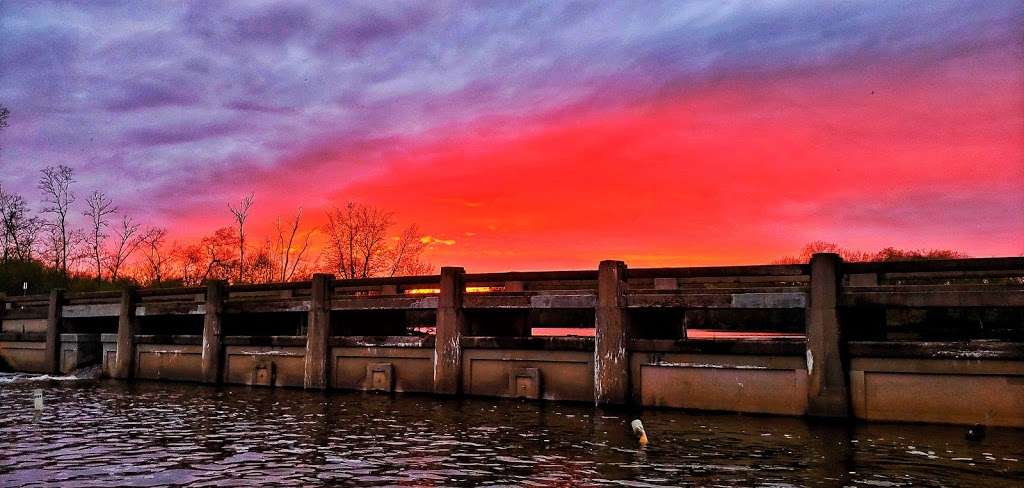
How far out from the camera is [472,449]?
14.6 meters

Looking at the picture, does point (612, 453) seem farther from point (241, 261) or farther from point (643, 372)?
point (241, 261)

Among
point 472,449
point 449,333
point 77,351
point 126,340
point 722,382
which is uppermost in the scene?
point 449,333

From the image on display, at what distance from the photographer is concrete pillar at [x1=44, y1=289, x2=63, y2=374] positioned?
1326 inches

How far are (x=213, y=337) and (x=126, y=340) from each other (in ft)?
17.3

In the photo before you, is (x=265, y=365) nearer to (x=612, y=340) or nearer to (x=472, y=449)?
(x=612, y=340)

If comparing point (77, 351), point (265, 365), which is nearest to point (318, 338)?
point (265, 365)

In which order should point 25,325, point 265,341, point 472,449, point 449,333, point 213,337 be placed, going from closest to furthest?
point 472,449
point 449,333
point 265,341
point 213,337
point 25,325

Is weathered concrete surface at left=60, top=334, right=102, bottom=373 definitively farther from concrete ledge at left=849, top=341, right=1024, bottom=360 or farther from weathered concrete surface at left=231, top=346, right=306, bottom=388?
concrete ledge at left=849, top=341, right=1024, bottom=360

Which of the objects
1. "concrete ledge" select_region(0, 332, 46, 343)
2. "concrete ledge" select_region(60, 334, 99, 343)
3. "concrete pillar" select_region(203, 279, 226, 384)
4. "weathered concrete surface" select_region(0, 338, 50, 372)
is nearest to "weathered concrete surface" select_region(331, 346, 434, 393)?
"concrete pillar" select_region(203, 279, 226, 384)

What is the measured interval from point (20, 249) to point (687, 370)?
2352 inches

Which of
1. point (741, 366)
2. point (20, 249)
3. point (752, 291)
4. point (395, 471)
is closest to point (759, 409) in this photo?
point (741, 366)

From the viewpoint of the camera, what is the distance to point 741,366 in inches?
722

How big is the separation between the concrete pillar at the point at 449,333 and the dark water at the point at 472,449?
1.81m

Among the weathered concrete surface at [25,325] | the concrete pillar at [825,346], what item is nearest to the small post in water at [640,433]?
the concrete pillar at [825,346]
